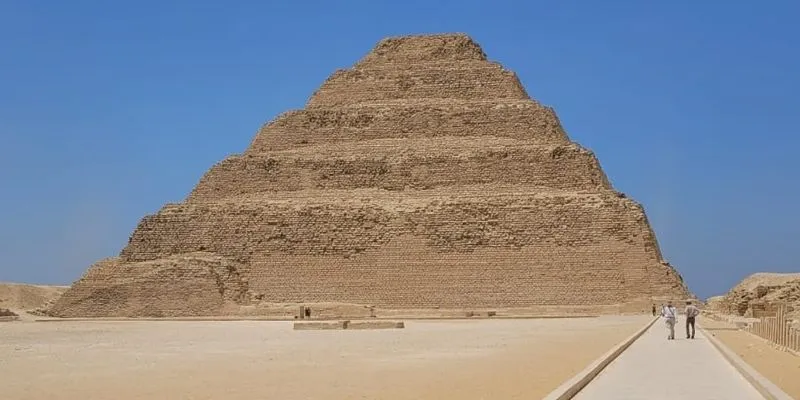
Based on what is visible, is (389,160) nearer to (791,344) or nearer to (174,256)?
(174,256)

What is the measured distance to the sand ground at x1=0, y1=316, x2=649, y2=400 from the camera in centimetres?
1533

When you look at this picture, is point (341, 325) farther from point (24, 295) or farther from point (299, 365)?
point (24, 295)

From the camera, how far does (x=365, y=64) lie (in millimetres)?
68750

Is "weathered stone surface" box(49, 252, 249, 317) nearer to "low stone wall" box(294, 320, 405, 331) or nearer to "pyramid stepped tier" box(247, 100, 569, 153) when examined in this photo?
"pyramid stepped tier" box(247, 100, 569, 153)

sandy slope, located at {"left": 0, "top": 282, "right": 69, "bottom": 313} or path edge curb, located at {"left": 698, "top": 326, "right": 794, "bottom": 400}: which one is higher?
sandy slope, located at {"left": 0, "top": 282, "right": 69, "bottom": 313}

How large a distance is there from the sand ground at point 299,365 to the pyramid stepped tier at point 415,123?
30.0m

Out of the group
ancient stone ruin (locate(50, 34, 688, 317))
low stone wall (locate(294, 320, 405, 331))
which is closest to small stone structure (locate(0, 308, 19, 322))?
ancient stone ruin (locate(50, 34, 688, 317))

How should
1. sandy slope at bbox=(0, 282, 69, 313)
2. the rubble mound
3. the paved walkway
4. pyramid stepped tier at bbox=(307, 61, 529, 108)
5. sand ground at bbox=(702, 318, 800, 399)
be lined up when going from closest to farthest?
the paved walkway
sand ground at bbox=(702, 318, 800, 399)
the rubble mound
pyramid stepped tier at bbox=(307, 61, 529, 108)
sandy slope at bbox=(0, 282, 69, 313)

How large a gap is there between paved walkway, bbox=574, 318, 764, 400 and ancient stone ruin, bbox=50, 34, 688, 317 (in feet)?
96.9

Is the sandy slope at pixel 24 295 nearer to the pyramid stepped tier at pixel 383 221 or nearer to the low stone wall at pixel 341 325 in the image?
the pyramid stepped tier at pixel 383 221

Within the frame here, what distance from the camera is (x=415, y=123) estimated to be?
62.4 metres

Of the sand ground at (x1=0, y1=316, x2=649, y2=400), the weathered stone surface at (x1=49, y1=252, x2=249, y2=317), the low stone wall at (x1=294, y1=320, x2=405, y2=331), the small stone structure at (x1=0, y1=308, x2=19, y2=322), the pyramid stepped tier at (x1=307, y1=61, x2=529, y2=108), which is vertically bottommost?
the sand ground at (x1=0, y1=316, x2=649, y2=400)

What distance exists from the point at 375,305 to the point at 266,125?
1637 cm

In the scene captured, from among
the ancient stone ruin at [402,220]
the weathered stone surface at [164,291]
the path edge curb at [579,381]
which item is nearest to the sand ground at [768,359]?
the path edge curb at [579,381]
